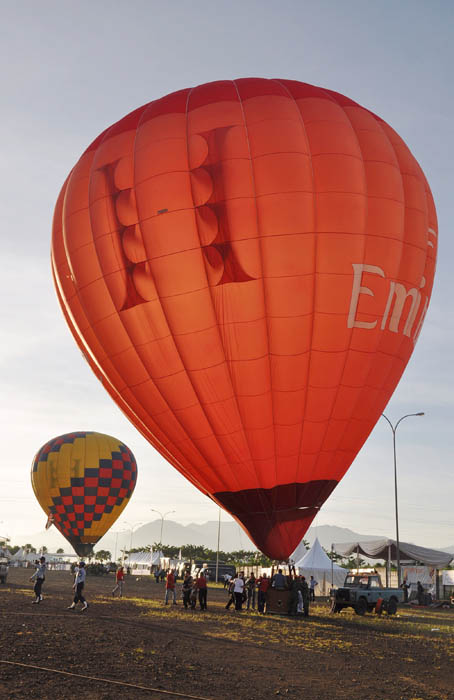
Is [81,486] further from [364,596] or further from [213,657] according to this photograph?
Result: [213,657]

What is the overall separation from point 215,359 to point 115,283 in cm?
372

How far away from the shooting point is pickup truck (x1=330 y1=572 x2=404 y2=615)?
88.7ft

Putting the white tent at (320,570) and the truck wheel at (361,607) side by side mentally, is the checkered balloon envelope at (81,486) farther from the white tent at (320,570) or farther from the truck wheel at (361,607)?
the truck wheel at (361,607)

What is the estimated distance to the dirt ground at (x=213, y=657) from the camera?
397 inches

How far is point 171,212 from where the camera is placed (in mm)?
18141

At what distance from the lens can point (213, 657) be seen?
1309 centimetres

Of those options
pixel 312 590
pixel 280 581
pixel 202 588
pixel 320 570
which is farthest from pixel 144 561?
pixel 280 581

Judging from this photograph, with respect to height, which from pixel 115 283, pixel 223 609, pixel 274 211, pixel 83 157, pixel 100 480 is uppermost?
pixel 83 157

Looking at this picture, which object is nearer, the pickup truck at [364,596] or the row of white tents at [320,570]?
the pickup truck at [364,596]

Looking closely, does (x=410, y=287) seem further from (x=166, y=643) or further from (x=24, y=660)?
(x=24, y=660)

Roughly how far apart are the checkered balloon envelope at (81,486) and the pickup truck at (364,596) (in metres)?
23.7

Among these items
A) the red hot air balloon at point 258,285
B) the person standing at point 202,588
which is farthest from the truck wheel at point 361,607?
the red hot air balloon at point 258,285

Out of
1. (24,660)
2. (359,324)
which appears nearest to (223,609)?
(359,324)

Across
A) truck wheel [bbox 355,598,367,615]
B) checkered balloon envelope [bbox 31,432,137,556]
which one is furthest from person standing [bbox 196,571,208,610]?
checkered balloon envelope [bbox 31,432,137,556]
